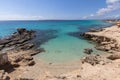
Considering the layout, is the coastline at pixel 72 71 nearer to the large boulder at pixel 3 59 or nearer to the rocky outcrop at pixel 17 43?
the large boulder at pixel 3 59

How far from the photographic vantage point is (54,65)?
61.5ft

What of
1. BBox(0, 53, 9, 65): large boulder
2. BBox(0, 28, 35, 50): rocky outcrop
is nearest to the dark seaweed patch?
BBox(0, 28, 35, 50): rocky outcrop

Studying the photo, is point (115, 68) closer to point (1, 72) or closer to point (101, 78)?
point (101, 78)

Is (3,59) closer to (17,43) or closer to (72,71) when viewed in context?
(72,71)

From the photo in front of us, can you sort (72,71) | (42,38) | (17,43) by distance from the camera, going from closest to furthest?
(72,71)
(17,43)
(42,38)

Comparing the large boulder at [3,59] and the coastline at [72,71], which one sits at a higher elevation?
the large boulder at [3,59]

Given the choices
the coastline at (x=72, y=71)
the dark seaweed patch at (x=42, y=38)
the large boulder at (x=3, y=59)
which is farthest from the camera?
the dark seaweed patch at (x=42, y=38)

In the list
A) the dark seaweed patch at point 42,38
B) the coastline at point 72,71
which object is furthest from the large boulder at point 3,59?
the dark seaweed patch at point 42,38

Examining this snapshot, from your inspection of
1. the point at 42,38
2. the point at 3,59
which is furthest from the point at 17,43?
the point at 3,59

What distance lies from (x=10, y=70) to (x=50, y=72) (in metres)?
4.71

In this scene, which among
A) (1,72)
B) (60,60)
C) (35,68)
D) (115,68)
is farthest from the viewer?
(60,60)

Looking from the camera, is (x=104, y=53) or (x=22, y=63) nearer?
(x=22, y=63)

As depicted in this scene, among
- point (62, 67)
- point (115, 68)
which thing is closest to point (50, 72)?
point (62, 67)

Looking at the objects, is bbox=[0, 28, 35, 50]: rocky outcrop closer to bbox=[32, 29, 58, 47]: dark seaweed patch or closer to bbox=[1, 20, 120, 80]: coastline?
bbox=[32, 29, 58, 47]: dark seaweed patch
